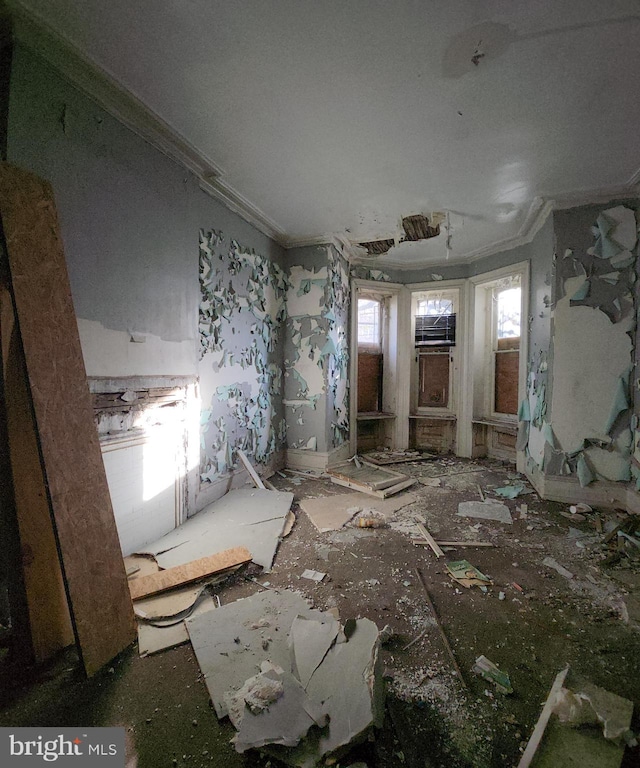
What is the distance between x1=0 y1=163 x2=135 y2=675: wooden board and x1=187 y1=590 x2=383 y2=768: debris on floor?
1.40 ft

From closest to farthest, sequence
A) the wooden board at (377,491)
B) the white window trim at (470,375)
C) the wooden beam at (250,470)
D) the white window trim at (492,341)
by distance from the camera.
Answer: the wooden beam at (250,470)
the wooden board at (377,491)
the white window trim at (470,375)
the white window trim at (492,341)

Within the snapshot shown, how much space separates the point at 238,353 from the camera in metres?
3.45

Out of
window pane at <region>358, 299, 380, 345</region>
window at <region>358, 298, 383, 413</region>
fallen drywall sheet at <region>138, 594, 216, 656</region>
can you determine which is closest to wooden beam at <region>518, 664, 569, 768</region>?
fallen drywall sheet at <region>138, 594, 216, 656</region>

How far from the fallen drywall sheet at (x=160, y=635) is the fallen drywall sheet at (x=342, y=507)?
1282mm

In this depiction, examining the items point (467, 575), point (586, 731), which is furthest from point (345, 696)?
point (467, 575)

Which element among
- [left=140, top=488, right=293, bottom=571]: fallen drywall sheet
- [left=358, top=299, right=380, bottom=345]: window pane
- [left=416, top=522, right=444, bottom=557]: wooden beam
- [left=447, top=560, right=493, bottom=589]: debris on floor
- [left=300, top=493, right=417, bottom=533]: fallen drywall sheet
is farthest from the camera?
[left=358, top=299, right=380, bottom=345]: window pane

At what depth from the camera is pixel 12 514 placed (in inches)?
56.9

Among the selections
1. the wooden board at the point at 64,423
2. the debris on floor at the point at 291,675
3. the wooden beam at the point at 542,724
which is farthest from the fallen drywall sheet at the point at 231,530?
the wooden beam at the point at 542,724

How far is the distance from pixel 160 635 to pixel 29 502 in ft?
2.82

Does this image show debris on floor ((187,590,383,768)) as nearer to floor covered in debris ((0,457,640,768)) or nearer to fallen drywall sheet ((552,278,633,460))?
floor covered in debris ((0,457,640,768))

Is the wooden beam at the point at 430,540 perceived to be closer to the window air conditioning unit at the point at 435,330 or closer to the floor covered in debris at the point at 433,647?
the floor covered in debris at the point at 433,647

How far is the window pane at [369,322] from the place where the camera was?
17.8 ft

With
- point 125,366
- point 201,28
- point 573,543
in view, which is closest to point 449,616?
point 573,543

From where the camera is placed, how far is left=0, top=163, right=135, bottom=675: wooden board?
143 cm
